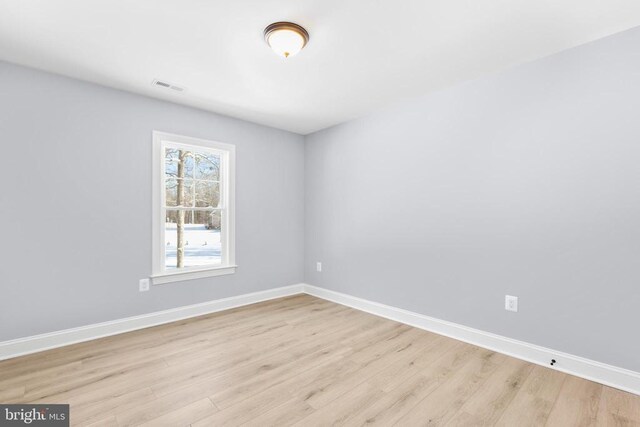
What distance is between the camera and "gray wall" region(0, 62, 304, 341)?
246cm

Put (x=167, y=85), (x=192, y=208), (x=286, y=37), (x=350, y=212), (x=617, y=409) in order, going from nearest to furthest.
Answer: (x=617, y=409) → (x=286, y=37) → (x=167, y=85) → (x=192, y=208) → (x=350, y=212)

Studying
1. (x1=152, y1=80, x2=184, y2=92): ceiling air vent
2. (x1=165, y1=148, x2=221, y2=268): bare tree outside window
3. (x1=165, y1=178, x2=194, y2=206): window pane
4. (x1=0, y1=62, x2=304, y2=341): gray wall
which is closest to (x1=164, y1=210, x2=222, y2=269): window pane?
(x1=165, y1=148, x2=221, y2=268): bare tree outside window

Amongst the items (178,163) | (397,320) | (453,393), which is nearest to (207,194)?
(178,163)

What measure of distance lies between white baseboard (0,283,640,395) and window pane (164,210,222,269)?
54cm

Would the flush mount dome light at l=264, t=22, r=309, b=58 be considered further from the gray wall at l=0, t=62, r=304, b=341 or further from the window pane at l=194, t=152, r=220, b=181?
the window pane at l=194, t=152, r=220, b=181

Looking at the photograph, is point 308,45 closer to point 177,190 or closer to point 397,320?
point 177,190

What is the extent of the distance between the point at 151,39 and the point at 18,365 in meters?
2.72

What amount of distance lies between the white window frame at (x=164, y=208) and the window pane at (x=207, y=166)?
62mm

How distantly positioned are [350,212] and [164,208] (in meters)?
2.23

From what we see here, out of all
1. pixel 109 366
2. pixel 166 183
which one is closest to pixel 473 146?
pixel 166 183

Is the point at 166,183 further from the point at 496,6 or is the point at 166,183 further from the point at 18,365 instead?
the point at 496,6

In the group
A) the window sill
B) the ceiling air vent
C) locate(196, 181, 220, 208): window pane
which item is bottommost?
the window sill

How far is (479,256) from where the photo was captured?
107 inches

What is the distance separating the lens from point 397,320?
332 centimetres
